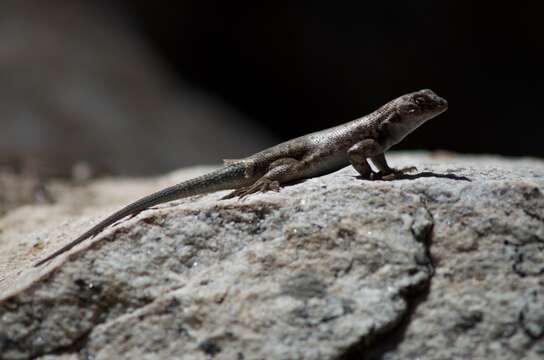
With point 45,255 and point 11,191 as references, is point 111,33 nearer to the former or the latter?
point 11,191

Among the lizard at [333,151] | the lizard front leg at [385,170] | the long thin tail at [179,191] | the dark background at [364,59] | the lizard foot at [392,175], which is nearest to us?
the long thin tail at [179,191]

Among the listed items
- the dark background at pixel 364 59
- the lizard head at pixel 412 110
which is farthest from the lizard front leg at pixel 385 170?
the dark background at pixel 364 59

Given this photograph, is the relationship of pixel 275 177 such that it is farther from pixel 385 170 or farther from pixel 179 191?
Answer: pixel 385 170

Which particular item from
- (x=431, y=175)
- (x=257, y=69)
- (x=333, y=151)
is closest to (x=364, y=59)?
(x=257, y=69)

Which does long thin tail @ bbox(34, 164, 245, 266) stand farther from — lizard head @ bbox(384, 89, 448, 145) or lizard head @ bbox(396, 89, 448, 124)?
lizard head @ bbox(396, 89, 448, 124)

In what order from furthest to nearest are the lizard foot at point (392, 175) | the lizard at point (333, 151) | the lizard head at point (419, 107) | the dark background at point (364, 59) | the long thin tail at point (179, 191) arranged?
the dark background at point (364, 59), the lizard head at point (419, 107), the lizard at point (333, 151), the lizard foot at point (392, 175), the long thin tail at point (179, 191)

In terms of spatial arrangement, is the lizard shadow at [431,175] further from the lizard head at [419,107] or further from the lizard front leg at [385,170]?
the lizard head at [419,107]

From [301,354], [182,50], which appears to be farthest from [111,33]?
[301,354]
